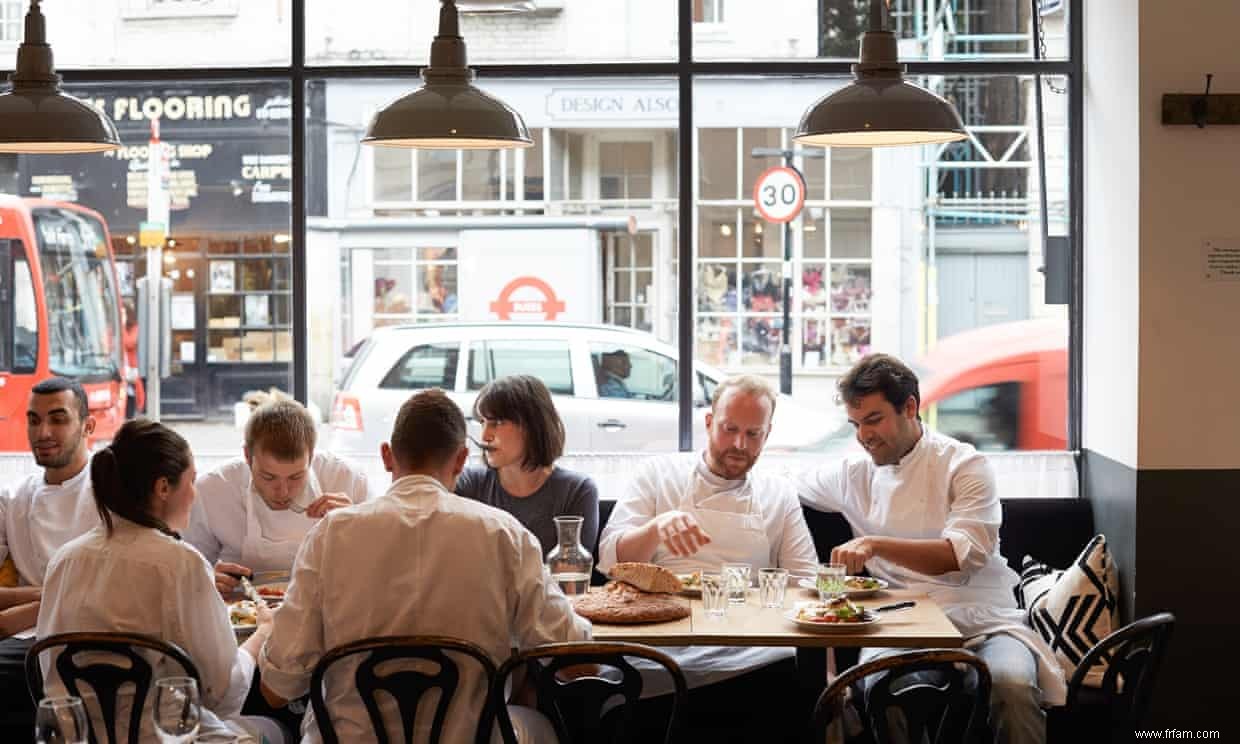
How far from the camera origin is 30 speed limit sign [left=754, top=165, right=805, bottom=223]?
5441 mm

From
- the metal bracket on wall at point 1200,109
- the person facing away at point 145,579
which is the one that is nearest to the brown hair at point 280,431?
the person facing away at point 145,579

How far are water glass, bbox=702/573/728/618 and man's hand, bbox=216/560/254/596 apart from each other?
1322 mm

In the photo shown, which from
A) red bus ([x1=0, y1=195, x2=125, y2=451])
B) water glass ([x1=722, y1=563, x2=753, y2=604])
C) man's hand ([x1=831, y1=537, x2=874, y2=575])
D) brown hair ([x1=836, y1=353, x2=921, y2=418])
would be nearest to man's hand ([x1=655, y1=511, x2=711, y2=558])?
water glass ([x1=722, y1=563, x2=753, y2=604])

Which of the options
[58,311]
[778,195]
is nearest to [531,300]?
[778,195]

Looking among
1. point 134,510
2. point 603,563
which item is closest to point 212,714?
point 134,510

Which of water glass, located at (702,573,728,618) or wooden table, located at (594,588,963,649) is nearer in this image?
wooden table, located at (594,588,963,649)

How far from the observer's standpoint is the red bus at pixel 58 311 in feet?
18.3

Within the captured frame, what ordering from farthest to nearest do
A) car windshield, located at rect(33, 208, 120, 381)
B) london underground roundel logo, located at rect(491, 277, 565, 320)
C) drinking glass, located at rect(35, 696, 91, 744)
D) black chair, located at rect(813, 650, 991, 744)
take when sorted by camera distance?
car windshield, located at rect(33, 208, 120, 381) < london underground roundel logo, located at rect(491, 277, 565, 320) < black chair, located at rect(813, 650, 991, 744) < drinking glass, located at rect(35, 696, 91, 744)

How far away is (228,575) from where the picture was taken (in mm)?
4113

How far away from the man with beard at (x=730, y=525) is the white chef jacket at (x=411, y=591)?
113 centimetres

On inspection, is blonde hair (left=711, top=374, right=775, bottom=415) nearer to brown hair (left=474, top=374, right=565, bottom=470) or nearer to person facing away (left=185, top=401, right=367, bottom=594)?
brown hair (left=474, top=374, right=565, bottom=470)

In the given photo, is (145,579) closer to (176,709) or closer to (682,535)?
(176,709)

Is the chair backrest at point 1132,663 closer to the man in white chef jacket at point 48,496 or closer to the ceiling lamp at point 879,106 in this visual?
the ceiling lamp at point 879,106

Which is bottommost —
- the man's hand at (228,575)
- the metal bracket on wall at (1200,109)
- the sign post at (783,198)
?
the man's hand at (228,575)
